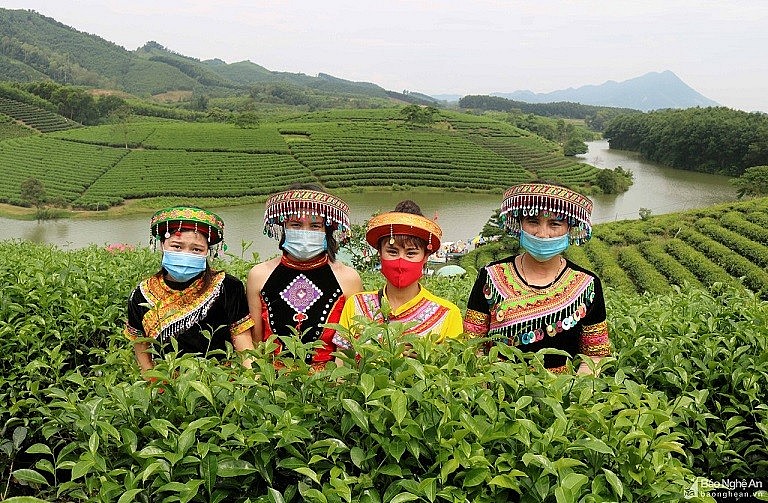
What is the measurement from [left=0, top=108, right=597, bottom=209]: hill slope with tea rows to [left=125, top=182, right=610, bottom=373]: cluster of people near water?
3866 cm

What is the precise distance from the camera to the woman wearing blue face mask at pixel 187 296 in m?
2.62

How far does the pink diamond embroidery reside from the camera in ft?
9.25

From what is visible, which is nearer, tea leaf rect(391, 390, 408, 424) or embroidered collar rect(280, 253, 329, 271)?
tea leaf rect(391, 390, 408, 424)

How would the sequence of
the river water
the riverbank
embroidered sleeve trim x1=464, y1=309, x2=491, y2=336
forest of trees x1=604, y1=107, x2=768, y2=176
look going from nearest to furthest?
1. embroidered sleeve trim x1=464, y1=309, x2=491, y2=336
2. the river water
3. the riverbank
4. forest of trees x1=604, y1=107, x2=768, y2=176

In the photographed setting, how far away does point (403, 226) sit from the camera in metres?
2.37

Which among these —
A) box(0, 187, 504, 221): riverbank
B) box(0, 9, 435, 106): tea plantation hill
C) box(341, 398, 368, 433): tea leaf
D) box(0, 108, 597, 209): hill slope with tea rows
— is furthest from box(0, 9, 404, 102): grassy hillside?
box(341, 398, 368, 433): tea leaf

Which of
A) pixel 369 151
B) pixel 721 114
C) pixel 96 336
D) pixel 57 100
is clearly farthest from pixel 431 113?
pixel 96 336

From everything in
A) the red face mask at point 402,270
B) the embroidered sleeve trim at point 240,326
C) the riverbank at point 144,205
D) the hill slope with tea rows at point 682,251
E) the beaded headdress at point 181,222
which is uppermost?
the beaded headdress at point 181,222

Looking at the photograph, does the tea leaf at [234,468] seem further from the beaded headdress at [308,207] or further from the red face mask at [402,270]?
the beaded headdress at [308,207]

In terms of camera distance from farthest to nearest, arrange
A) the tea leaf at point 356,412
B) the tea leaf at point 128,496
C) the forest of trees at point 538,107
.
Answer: the forest of trees at point 538,107 < the tea leaf at point 356,412 < the tea leaf at point 128,496

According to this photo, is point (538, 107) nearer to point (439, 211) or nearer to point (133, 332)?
point (439, 211)

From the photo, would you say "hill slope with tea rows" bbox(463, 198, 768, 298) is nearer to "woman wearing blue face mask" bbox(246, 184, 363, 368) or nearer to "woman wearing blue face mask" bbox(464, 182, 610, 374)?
"woman wearing blue face mask" bbox(464, 182, 610, 374)

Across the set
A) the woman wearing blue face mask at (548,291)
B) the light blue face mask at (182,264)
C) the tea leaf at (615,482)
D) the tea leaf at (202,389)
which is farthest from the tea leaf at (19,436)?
the tea leaf at (615,482)

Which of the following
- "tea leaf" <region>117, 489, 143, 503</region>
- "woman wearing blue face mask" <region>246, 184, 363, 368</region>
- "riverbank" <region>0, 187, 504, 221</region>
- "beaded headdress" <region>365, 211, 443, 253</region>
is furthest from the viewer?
"riverbank" <region>0, 187, 504, 221</region>
